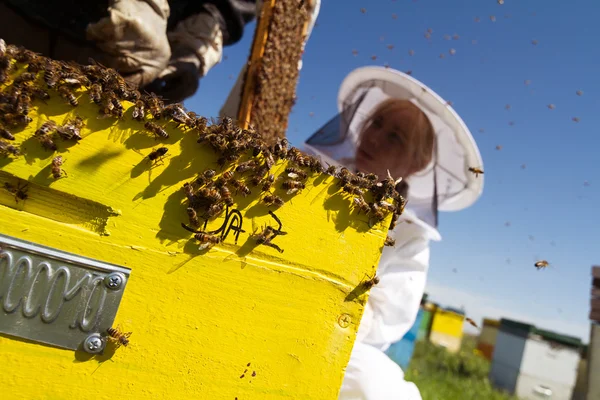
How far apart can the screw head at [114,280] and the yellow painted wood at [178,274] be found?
0.04 m

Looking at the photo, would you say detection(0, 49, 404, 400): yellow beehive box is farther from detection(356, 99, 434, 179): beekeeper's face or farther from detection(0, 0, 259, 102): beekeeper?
detection(356, 99, 434, 179): beekeeper's face

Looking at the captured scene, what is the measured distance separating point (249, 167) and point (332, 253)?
0.42m

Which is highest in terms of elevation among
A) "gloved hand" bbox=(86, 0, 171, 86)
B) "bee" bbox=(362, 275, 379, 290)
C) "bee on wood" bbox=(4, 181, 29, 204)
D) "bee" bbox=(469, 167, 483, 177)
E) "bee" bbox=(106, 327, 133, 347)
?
"bee" bbox=(469, 167, 483, 177)

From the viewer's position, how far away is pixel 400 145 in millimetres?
3660

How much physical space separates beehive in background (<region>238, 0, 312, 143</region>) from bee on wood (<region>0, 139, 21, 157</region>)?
72.9 inches

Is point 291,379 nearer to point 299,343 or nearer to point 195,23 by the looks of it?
point 299,343

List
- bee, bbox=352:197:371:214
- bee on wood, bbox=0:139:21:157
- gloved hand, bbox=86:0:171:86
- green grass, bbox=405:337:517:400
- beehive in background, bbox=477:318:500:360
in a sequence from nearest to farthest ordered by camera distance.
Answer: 1. bee on wood, bbox=0:139:21:157
2. bee, bbox=352:197:371:214
3. gloved hand, bbox=86:0:171:86
4. green grass, bbox=405:337:517:400
5. beehive in background, bbox=477:318:500:360

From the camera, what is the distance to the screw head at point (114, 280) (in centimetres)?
125

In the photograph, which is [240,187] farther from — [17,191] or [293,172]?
[17,191]

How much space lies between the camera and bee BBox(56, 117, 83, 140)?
120 cm

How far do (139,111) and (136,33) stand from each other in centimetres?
123

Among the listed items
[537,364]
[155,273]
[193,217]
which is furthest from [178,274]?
[537,364]

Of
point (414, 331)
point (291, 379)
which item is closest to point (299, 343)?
point (291, 379)

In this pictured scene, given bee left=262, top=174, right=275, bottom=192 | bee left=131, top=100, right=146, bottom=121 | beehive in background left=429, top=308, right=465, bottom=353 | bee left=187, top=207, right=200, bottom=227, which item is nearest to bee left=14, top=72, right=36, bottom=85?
bee left=131, top=100, right=146, bottom=121
